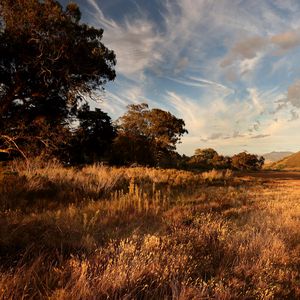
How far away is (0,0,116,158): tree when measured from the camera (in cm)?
1755

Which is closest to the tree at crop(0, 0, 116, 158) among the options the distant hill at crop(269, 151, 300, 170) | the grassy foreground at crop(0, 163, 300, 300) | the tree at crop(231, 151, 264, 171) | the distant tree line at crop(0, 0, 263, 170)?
the distant tree line at crop(0, 0, 263, 170)

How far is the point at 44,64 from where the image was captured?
60.9ft

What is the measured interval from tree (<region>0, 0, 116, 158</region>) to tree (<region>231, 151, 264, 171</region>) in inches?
1273

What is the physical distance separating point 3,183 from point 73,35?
13345 millimetres

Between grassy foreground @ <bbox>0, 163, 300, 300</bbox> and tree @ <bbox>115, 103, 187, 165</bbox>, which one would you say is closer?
grassy foreground @ <bbox>0, 163, 300, 300</bbox>

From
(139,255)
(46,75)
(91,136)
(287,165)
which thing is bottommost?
(139,255)

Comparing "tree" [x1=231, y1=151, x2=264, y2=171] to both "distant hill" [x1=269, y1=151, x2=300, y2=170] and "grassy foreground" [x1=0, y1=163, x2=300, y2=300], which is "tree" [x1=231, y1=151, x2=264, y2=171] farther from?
A: "grassy foreground" [x1=0, y1=163, x2=300, y2=300]

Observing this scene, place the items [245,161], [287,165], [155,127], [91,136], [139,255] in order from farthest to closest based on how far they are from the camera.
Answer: [287,165] → [245,161] → [155,127] → [91,136] → [139,255]

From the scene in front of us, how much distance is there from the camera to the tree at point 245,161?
47.3m

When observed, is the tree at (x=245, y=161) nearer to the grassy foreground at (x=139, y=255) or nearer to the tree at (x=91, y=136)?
the tree at (x=91, y=136)

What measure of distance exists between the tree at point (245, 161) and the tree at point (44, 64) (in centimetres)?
3233

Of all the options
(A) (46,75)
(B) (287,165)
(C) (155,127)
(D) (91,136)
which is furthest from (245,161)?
(A) (46,75)

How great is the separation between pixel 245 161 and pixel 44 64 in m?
36.6

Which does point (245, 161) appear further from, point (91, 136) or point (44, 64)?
point (44, 64)
